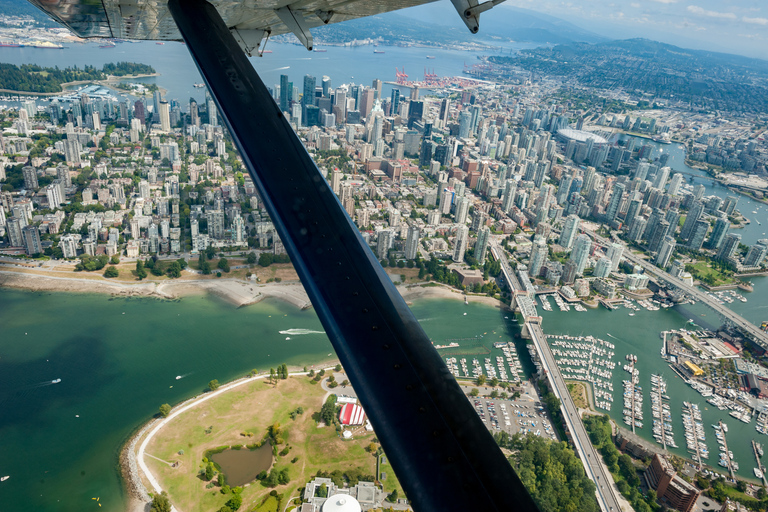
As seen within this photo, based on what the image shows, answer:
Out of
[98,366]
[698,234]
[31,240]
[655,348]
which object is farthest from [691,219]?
[31,240]

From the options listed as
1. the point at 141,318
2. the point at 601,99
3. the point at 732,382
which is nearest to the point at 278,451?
the point at 141,318

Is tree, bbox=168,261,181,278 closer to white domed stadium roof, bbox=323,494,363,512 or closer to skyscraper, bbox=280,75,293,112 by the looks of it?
white domed stadium roof, bbox=323,494,363,512

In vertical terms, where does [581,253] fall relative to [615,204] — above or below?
below

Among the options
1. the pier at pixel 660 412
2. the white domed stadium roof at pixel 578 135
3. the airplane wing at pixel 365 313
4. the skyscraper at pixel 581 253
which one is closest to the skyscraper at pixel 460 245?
the skyscraper at pixel 581 253

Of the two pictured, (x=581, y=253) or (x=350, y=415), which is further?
(x=581, y=253)

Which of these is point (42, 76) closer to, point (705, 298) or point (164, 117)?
point (164, 117)

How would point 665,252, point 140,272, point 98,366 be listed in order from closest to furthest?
point 98,366, point 140,272, point 665,252

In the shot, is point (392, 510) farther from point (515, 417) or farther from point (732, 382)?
point (732, 382)

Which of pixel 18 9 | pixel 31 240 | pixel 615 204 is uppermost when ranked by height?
pixel 18 9
